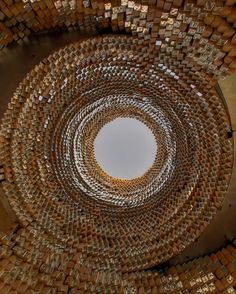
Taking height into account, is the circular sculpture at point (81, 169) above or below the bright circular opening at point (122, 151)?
below

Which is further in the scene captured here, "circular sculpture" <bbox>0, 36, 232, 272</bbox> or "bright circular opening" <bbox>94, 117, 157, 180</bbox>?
"bright circular opening" <bbox>94, 117, 157, 180</bbox>

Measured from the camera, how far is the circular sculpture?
218cm

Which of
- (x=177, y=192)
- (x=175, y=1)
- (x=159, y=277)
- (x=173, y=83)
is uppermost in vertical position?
(x=173, y=83)

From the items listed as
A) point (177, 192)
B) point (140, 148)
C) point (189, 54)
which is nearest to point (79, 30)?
point (189, 54)

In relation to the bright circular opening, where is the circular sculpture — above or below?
below

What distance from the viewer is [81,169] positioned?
3432 mm

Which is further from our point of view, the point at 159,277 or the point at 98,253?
the point at 98,253

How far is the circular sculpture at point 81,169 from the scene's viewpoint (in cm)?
218

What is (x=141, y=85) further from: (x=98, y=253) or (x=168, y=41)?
(x=98, y=253)

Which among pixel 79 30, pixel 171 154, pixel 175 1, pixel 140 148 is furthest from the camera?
pixel 140 148

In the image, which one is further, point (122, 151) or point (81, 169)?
point (122, 151)

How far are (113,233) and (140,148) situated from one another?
261 cm

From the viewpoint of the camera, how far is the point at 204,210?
8.16 feet

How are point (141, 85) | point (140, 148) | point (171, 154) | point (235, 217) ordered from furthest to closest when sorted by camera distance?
point (140, 148) → point (171, 154) → point (141, 85) → point (235, 217)
